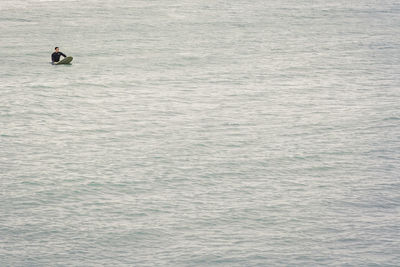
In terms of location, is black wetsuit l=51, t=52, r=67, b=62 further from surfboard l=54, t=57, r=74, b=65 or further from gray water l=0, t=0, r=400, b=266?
gray water l=0, t=0, r=400, b=266

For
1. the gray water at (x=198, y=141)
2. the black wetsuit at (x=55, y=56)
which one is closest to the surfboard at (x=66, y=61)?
the black wetsuit at (x=55, y=56)

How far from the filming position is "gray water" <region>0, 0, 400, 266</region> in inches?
1465

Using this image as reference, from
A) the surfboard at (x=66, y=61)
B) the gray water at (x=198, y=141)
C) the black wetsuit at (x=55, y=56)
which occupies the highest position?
the black wetsuit at (x=55, y=56)

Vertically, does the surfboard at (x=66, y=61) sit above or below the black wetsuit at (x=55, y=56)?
below

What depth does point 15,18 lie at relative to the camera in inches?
3447

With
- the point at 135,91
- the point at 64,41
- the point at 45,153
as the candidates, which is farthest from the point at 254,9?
the point at 45,153

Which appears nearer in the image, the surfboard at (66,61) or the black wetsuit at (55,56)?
the black wetsuit at (55,56)

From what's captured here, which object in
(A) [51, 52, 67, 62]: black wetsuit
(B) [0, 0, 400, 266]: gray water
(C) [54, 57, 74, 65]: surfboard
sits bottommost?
(B) [0, 0, 400, 266]: gray water

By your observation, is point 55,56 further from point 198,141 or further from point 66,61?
point 198,141

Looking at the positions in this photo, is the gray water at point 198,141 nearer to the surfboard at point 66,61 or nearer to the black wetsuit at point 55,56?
the surfboard at point 66,61

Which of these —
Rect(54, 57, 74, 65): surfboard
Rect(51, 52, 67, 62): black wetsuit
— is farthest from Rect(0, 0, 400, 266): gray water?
Rect(51, 52, 67, 62): black wetsuit

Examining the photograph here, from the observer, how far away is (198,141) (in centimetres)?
5144

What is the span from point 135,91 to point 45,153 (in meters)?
15.7

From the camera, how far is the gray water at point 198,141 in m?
37.2
